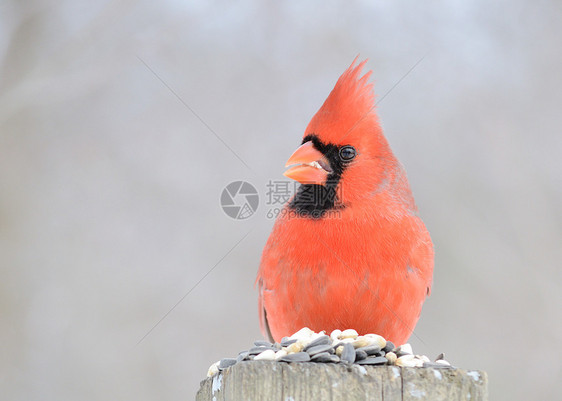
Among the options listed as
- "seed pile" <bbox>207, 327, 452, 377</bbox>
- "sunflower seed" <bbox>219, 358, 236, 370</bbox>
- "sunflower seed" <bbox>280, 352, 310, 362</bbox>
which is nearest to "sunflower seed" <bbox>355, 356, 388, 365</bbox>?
"seed pile" <bbox>207, 327, 452, 377</bbox>

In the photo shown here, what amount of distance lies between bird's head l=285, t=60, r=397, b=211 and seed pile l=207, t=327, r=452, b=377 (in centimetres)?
44

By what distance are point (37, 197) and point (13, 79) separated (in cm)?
66

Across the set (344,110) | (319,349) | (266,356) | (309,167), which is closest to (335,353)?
(319,349)

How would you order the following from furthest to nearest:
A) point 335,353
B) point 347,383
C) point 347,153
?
point 347,153 < point 335,353 < point 347,383

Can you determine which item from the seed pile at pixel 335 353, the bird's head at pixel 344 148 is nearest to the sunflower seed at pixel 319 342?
the seed pile at pixel 335 353

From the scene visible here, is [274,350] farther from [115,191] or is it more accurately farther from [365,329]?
[115,191]

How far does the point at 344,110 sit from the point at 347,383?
2.61 ft

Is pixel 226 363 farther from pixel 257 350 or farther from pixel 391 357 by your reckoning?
pixel 391 357

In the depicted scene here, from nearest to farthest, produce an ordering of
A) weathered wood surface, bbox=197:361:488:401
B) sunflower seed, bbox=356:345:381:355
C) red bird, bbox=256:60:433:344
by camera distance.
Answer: weathered wood surface, bbox=197:361:488:401, sunflower seed, bbox=356:345:381:355, red bird, bbox=256:60:433:344

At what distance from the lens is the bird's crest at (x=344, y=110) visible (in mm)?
1768

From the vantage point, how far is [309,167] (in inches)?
68.7

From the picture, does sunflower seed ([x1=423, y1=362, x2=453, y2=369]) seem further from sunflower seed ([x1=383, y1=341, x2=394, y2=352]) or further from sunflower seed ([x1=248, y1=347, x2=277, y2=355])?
sunflower seed ([x1=248, y1=347, x2=277, y2=355])

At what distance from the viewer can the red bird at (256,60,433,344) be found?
164 centimetres

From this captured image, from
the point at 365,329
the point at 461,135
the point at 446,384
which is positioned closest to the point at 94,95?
the point at 461,135
